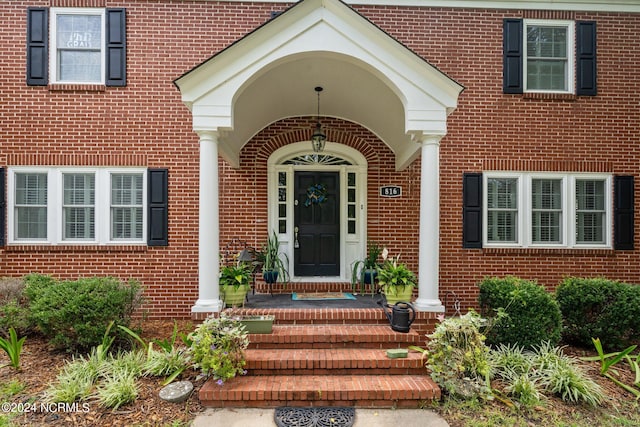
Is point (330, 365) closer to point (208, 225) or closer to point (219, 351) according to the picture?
point (219, 351)

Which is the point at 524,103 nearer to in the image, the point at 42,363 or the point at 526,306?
the point at 526,306

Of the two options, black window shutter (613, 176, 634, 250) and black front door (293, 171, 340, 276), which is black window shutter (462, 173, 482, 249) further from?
black window shutter (613, 176, 634, 250)

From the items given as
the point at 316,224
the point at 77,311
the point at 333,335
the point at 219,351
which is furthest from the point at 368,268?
the point at 77,311

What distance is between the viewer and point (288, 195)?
6453 millimetres

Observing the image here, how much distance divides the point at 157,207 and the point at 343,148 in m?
3.50

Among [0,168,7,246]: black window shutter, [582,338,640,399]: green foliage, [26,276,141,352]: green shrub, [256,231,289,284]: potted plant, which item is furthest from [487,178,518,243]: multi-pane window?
[0,168,7,246]: black window shutter

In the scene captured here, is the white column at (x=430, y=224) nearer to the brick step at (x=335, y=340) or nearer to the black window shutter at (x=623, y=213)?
the brick step at (x=335, y=340)

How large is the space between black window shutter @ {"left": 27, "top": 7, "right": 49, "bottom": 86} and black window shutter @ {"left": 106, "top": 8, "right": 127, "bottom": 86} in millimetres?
1040

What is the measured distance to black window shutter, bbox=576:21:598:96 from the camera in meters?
6.23

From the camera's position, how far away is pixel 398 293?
4.73 m

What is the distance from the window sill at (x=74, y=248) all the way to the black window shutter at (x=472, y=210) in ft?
→ 18.8

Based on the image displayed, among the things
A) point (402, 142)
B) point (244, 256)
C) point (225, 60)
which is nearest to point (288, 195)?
point (244, 256)

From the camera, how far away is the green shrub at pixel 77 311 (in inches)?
161

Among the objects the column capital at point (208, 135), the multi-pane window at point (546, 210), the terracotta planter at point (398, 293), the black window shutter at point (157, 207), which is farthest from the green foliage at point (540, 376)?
the black window shutter at point (157, 207)
